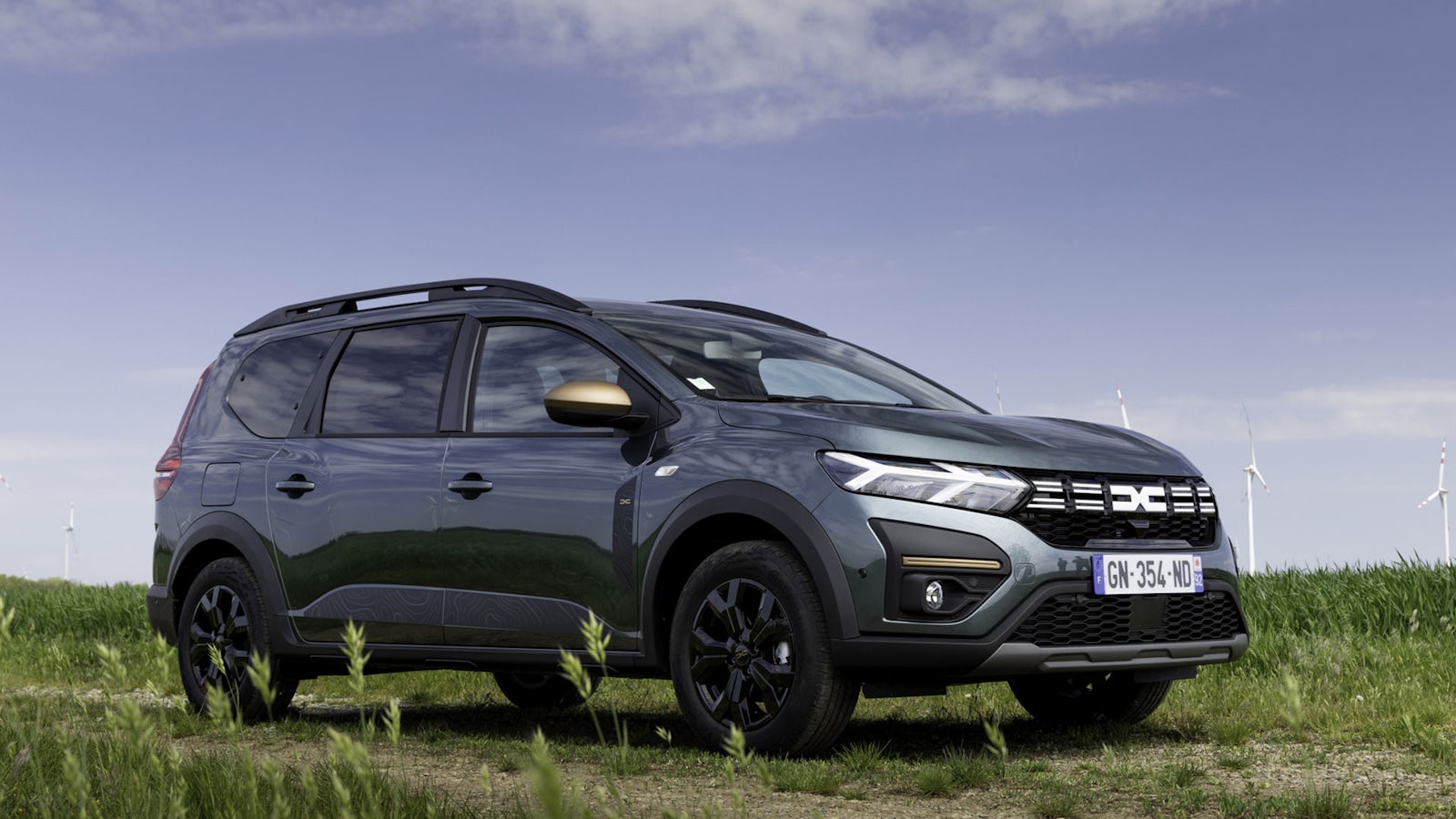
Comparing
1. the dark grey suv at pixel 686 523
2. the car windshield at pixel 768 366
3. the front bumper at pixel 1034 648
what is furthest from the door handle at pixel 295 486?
the front bumper at pixel 1034 648

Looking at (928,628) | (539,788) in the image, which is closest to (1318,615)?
(928,628)

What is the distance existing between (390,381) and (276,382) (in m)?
1.09

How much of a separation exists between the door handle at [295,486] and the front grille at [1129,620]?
12.1ft

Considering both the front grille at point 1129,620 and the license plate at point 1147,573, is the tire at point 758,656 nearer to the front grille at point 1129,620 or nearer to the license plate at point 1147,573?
the front grille at point 1129,620

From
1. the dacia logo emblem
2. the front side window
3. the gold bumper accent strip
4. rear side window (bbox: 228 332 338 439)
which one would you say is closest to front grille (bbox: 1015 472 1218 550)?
the dacia logo emblem

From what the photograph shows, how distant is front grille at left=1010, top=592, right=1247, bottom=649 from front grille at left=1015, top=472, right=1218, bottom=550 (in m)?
0.20

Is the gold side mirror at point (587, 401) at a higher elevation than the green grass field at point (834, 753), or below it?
higher

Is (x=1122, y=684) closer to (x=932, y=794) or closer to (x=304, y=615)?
(x=932, y=794)

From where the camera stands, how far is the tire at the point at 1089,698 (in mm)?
6492

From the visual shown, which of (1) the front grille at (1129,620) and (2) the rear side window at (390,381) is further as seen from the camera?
(2) the rear side window at (390,381)

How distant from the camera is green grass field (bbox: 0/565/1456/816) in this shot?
379 centimetres

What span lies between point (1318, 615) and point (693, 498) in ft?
19.8

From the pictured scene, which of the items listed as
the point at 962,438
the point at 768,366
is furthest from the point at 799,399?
the point at 962,438

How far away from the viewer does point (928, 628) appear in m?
5.08
